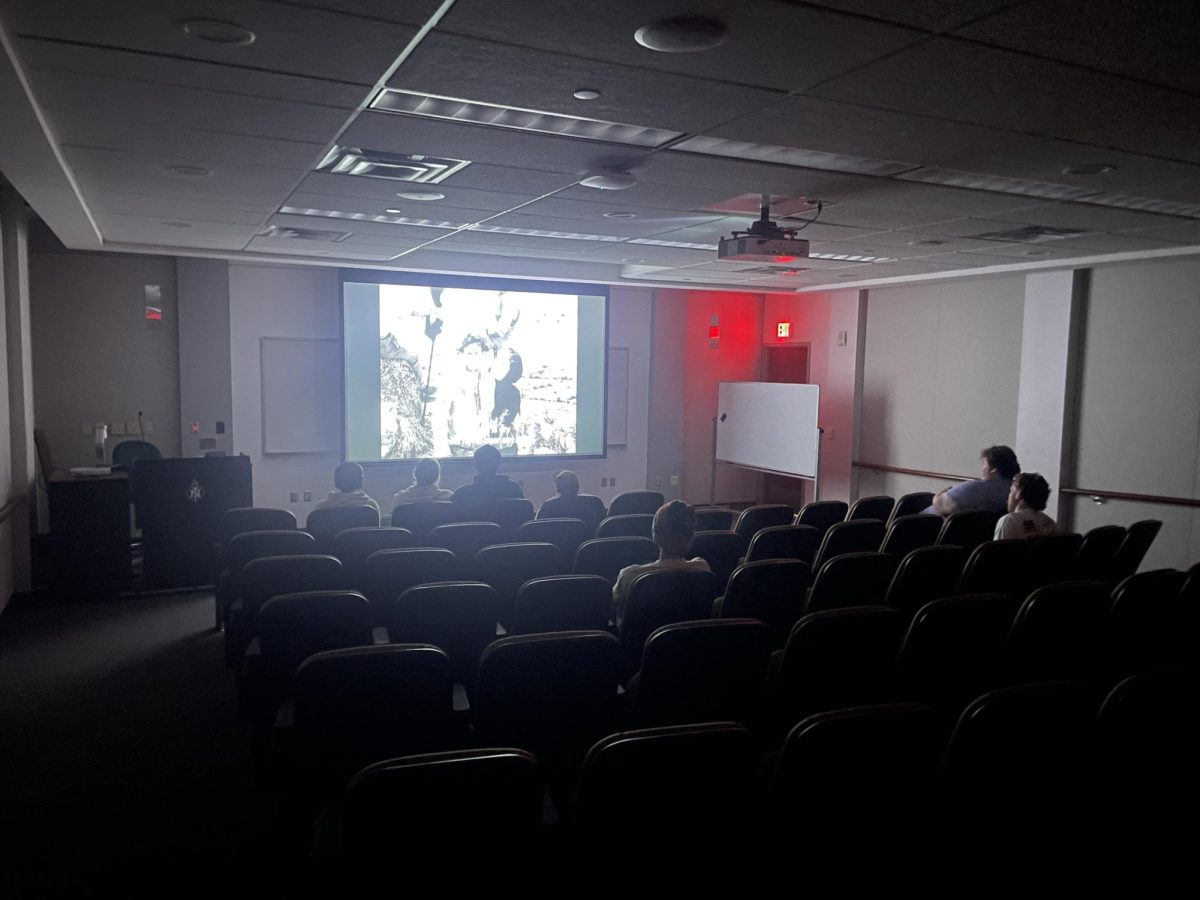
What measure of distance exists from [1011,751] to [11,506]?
7100mm

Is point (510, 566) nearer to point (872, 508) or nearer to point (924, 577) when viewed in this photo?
point (924, 577)

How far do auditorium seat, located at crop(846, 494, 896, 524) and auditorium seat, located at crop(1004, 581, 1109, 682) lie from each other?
9.43 ft

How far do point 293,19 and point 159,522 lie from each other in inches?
213

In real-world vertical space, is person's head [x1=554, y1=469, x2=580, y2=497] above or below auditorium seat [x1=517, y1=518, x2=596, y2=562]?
above

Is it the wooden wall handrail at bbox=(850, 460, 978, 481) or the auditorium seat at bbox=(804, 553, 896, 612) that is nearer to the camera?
the auditorium seat at bbox=(804, 553, 896, 612)

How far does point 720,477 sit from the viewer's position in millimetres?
12211

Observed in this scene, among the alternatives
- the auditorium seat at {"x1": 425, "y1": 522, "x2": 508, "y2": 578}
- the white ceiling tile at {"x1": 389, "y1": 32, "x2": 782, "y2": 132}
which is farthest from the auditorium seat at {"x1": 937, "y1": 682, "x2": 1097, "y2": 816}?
the auditorium seat at {"x1": 425, "y1": 522, "x2": 508, "y2": 578}

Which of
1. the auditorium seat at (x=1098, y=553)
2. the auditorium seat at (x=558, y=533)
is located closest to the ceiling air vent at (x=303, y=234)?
the auditorium seat at (x=558, y=533)

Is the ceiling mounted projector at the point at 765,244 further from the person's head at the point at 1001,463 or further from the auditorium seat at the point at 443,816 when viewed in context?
the auditorium seat at the point at 443,816

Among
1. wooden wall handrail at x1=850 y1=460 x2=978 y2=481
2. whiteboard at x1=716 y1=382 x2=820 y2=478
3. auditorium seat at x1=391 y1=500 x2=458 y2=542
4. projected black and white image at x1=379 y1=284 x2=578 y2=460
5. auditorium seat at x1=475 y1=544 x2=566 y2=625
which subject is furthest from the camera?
whiteboard at x1=716 y1=382 x2=820 y2=478

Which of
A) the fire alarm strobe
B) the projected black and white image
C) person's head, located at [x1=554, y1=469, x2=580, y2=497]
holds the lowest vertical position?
person's head, located at [x1=554, y1=469, x2=580, y2=497]

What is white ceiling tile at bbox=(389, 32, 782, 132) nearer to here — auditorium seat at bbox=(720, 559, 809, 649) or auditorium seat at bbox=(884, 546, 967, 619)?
auditorium seat at bbox=(720, 559, 809, 649)

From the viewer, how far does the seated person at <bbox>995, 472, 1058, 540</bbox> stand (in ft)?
17.2

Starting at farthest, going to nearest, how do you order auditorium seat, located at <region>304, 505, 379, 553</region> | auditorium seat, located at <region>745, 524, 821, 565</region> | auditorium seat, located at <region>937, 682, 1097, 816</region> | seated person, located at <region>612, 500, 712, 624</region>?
auditorium seat, located at <region>304, 505, 379, 553</region> → auditorium seat, located at <region>745, 524, 821, 565</region> → seated person, located at <region>612, 500, 712, 624</region> → auditorium seat, located at <region>937, 682, 1097, 816</region>
